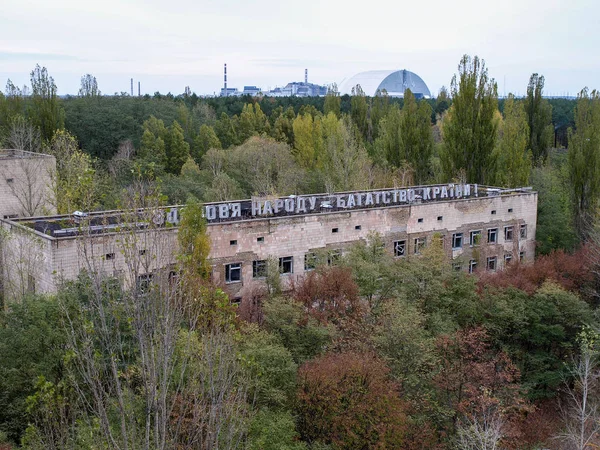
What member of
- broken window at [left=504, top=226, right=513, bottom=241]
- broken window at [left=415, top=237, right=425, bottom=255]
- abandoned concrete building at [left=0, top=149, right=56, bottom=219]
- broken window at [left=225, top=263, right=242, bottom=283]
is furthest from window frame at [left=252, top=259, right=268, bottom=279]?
broken window at [left=504, top=226, right=513, bottom=241]

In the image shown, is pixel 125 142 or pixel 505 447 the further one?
pixel 125 142

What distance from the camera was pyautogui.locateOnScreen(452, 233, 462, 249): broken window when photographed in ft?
149

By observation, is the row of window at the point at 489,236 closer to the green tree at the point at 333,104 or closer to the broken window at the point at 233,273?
the broken window at the point at 233,273

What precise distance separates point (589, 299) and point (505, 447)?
56.0ft

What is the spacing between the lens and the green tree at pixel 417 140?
202 ft

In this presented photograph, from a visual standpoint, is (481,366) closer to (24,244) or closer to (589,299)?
(589,299)

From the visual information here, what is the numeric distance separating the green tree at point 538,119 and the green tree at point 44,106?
146ft

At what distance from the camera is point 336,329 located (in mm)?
28812

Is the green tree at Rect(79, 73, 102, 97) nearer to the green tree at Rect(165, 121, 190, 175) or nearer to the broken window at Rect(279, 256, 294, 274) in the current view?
the green tree at Rect(165, 121, 190, 175)

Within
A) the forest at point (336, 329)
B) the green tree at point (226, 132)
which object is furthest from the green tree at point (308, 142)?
the green tree at point (226, 132)

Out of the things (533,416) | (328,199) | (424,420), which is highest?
(328,199)

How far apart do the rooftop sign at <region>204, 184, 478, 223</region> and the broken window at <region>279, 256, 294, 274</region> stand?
2574 millimetres

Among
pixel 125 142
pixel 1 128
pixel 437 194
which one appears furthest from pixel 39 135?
pixel 437 194

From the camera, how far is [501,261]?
47.2m
